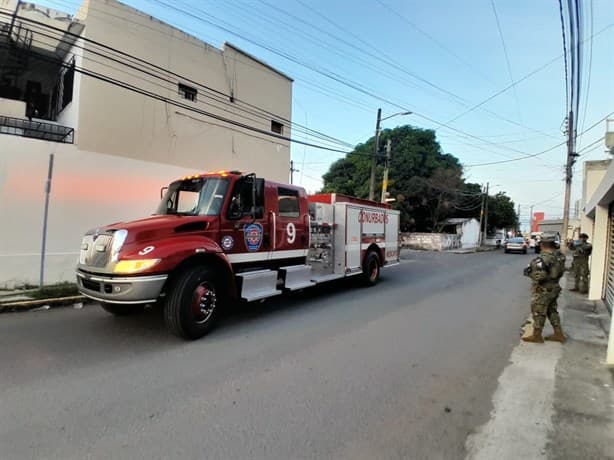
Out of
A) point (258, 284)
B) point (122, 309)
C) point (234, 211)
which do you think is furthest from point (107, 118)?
point (258, 284)

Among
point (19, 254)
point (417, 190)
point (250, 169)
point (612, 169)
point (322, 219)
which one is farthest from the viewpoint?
point (417, 190)

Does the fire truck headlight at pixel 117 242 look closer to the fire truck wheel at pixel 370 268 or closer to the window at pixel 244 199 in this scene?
the window at pixel 244 199

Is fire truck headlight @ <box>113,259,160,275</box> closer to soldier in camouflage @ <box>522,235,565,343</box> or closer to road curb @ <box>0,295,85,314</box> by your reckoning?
road curb @ <box>0,295,85,314</box>

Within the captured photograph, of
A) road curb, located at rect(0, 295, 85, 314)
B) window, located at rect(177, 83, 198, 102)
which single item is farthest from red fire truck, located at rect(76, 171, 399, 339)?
window, located at rect(177, 83, 198, 102)

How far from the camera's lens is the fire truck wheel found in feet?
32.1

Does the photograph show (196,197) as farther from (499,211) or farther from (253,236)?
(499,211)

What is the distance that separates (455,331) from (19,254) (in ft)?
30.1

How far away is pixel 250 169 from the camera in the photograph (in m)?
15.9

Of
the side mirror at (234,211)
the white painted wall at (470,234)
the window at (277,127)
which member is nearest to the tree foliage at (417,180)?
the white painted wall at (470,234)

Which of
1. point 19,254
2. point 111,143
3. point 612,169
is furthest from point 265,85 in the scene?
point 612,169

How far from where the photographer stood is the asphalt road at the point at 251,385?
2.77 m

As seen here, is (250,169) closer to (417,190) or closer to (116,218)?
(116,218)

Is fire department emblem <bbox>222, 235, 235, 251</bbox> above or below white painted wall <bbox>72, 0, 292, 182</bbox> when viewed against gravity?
below

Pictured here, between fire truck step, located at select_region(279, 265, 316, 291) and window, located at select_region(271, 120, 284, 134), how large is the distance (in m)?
11.2
